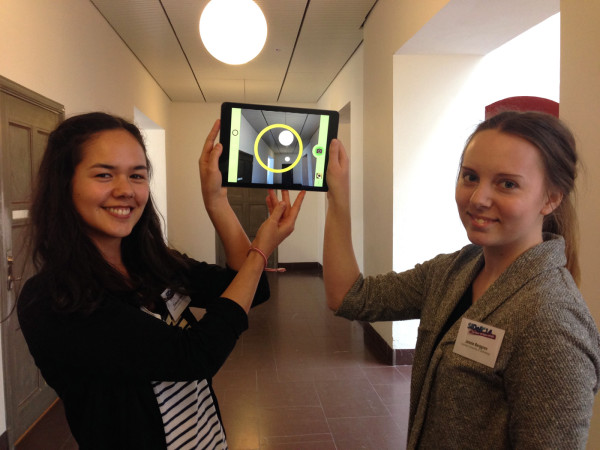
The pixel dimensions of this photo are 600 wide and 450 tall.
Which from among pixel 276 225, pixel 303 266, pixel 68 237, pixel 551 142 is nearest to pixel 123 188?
pixel 68 237

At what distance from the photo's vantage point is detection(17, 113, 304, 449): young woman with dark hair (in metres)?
0.90

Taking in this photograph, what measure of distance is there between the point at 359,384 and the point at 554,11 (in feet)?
9.24

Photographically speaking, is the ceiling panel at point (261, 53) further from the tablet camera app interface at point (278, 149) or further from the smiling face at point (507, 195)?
the smiling face at point (507, 195)

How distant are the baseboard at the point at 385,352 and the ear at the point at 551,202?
302 cm

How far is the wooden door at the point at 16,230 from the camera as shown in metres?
2.53

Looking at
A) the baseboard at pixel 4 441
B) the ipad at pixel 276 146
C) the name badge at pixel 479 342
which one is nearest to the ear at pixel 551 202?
the name badge at pixel 479 342

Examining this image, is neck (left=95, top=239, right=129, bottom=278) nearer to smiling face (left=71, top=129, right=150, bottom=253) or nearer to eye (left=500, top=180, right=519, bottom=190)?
smiling face (left=71, top=129, right=150, bottom=253)

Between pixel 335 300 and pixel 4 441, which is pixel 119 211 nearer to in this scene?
pixel 335 300

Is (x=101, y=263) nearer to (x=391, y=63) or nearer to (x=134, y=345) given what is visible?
(x=134, y=345)

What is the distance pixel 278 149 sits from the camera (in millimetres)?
1274

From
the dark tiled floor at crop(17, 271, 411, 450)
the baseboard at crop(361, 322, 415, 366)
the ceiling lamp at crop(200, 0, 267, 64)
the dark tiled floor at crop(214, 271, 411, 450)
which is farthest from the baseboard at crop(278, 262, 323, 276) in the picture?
the ceiling lamp at crop(200, 0, 267, 64)

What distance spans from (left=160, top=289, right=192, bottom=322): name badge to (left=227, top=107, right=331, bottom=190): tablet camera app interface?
13.2 inches

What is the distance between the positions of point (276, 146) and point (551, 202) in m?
0.68

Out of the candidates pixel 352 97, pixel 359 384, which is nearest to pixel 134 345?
pixel 359 384
